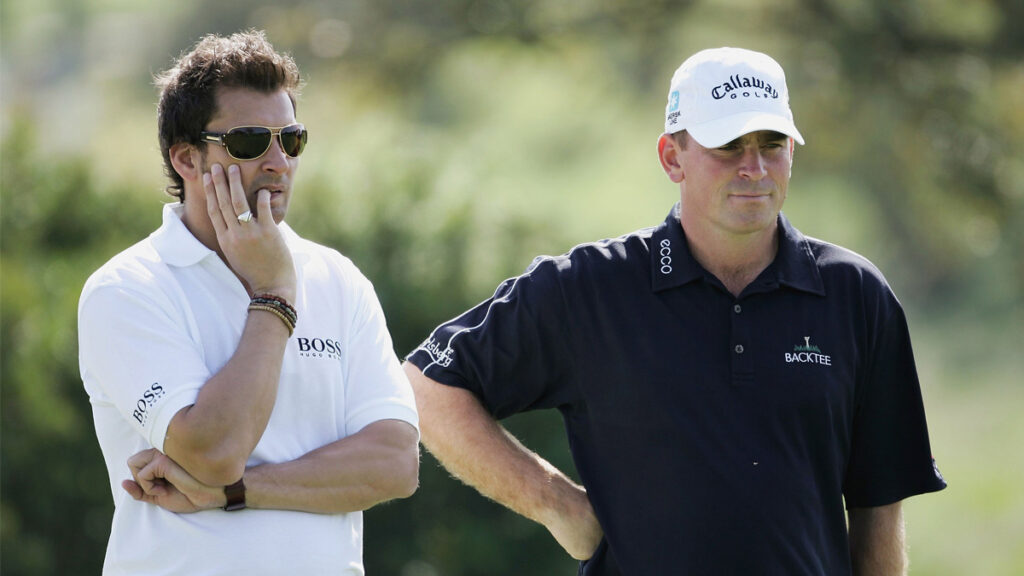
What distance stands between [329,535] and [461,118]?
6840 mm

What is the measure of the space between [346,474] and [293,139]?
0.74 meters

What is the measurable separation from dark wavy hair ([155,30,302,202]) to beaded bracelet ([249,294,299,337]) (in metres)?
0.38

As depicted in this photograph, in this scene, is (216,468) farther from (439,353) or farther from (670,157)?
(670,157)

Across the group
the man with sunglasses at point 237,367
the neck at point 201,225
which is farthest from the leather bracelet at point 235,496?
the neck at point 201,225

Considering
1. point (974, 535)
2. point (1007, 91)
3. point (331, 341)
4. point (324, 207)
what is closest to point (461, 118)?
point (324, 207)

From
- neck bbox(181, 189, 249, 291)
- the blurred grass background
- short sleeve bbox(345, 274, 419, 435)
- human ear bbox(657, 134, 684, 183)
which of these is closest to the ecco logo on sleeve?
human ear bbox(657, 134, 684, 183)

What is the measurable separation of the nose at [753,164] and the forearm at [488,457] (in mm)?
834

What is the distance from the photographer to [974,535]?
30.3ft

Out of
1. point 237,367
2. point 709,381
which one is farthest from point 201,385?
point 709,381

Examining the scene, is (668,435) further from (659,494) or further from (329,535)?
(329,535)

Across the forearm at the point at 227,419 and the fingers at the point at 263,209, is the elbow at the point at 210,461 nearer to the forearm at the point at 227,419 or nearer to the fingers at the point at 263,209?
Answer: the forearm at the point at 227,419

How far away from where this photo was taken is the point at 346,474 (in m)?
2.58

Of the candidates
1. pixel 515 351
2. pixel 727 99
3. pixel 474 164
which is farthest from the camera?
pixel 474 164

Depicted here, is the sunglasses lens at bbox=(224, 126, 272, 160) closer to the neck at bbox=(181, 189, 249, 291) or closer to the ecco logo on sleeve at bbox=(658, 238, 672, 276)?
the neck at bbox=(181, 189, 249, 291)
